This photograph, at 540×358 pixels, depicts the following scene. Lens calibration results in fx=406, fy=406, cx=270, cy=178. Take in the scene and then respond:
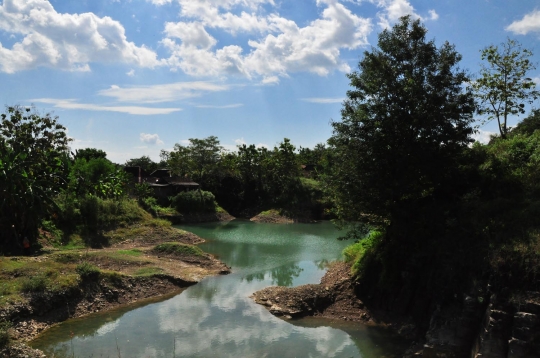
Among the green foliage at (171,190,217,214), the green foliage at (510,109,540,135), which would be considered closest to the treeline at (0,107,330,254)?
the green foliage at (171,190,217,214)

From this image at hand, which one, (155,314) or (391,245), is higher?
(391,245)

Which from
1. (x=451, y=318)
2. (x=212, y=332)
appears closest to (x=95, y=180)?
(x=212, y=332)

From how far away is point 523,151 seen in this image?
731 inches

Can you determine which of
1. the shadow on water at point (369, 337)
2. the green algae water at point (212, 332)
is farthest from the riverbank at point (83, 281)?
the shadow on water at point (369, 337)

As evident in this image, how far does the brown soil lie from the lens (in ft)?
57.2

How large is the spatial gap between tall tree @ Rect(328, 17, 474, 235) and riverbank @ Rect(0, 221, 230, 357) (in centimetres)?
1126

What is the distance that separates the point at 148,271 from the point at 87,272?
155 inches

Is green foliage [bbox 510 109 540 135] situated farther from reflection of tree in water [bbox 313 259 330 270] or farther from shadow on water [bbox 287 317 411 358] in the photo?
shadow on water [bbox 287 317 411 358]

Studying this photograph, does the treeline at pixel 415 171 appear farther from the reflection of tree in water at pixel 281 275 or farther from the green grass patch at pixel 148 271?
the green grass patch at pixel 148 271

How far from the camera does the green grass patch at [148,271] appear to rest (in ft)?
73.3

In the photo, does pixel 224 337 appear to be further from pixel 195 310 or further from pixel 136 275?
pixel 136 275

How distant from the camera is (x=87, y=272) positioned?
19531 mm

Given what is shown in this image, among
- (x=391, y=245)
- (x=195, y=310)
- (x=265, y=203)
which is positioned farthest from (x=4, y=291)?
(x=265, y=203)

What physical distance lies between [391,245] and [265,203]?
44.0m
